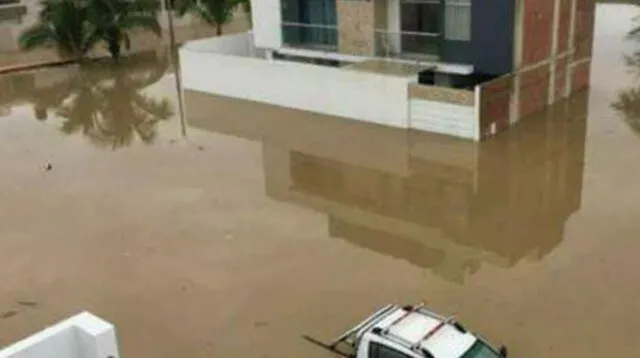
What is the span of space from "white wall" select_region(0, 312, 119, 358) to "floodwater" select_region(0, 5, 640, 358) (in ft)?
13.2

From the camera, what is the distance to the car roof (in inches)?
360

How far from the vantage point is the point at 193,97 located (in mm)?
25781

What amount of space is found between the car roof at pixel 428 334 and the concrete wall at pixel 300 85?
11541 millimetres

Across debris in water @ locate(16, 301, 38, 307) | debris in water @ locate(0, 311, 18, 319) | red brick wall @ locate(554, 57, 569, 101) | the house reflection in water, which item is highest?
red brick wall @ locate(554, 57, 569, 101)

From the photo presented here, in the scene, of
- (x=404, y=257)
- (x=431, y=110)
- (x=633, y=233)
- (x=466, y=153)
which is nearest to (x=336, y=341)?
(x=404, y=257)

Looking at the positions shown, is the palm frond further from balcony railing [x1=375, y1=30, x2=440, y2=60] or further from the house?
balcony railing [x1=375, y1=30, x2=440, y2=60]

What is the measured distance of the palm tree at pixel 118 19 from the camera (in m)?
31.7

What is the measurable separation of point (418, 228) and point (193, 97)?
12946mm

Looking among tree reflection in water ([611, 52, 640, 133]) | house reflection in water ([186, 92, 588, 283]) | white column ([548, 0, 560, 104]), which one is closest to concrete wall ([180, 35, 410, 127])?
house reflection in water ([186, 92, 588, 283])

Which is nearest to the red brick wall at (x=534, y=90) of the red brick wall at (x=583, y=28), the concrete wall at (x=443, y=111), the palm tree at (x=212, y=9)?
the red brick wall at (x=583, y=28)

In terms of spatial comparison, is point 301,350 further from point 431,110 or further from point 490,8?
point 490,8

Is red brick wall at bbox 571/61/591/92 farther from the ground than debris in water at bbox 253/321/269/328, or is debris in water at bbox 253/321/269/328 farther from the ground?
red brick wall at bbox 571/61/591/92

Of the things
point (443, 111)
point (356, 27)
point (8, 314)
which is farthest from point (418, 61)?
point (8, 314)

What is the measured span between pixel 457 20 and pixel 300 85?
4834mm
